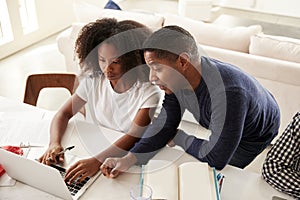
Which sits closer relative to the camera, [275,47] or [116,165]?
[116,165]

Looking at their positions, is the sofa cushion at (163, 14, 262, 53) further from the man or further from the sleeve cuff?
the sleeve cuff

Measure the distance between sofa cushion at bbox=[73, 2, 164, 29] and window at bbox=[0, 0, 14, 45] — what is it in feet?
3.92

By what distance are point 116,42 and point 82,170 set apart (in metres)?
0.48

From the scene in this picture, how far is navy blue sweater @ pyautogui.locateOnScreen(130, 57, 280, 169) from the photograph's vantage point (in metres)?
1.13

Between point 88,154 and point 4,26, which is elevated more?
point 88,154

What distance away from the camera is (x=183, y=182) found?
3.43 ft

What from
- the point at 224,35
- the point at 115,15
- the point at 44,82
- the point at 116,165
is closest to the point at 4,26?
the point at 115,15

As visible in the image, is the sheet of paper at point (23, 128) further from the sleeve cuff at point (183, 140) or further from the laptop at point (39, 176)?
the sleeve cuff at point (183, 140)

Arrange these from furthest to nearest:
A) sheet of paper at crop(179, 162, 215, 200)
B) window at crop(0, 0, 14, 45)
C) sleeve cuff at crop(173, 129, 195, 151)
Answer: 1. window at crop(0, 0, 14, 45)
2. sleeve cuff at crop(173, 129, 195, 151)
3. sheet of paper at crop(179, 162, 215, 200)

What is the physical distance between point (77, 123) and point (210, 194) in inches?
27.0

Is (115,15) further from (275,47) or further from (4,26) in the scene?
(4,26)

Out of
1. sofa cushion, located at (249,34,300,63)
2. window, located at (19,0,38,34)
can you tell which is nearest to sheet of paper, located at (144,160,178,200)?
sofa cushion, located at (249,34,300,63)

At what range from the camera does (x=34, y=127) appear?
4.73ft

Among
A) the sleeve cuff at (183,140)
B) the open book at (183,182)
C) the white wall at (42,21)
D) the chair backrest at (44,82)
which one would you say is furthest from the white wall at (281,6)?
the open book at (183,182)
